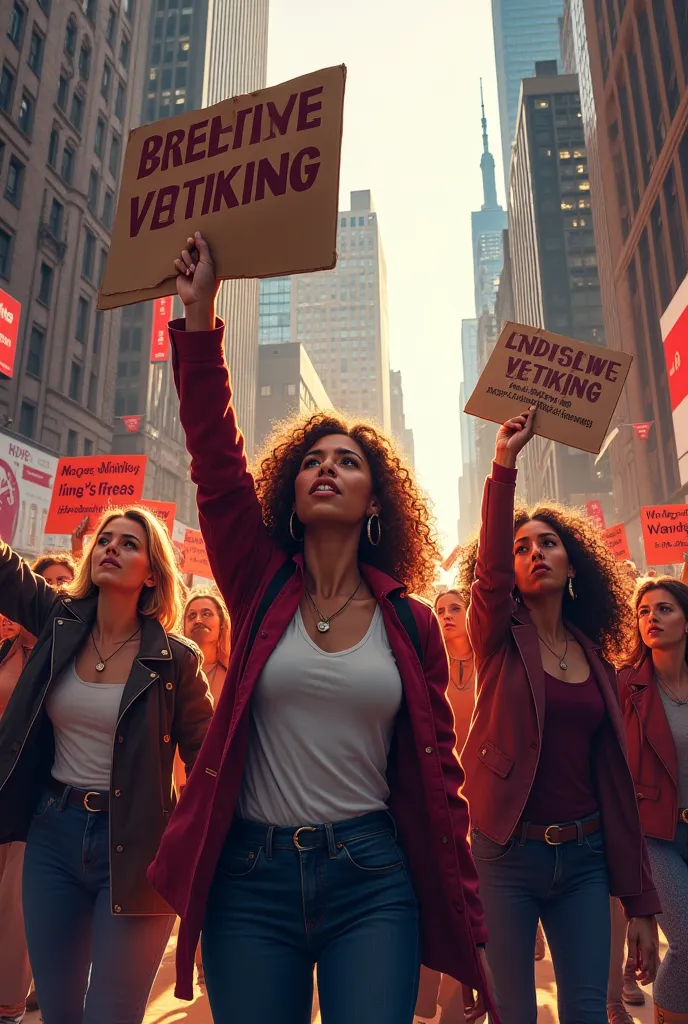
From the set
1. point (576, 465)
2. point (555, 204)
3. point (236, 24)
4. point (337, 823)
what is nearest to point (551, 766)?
point (337, 823)

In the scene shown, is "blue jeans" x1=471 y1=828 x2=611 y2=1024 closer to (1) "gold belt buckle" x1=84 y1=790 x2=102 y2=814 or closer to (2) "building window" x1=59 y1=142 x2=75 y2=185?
(1) "gold belt buckle" x1=84 y1=790 x2=102 y2=814

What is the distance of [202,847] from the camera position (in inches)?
74.9

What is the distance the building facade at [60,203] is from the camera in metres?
31.4

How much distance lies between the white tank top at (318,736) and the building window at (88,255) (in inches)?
1560

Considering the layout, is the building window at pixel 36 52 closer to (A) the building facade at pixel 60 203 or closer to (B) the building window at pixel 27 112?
(A) the building facade at pixel 60 203

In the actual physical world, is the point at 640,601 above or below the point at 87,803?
above

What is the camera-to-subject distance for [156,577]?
3.68 meters

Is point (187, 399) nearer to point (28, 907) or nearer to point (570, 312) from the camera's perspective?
point (28, 907)

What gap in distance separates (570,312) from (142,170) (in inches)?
3136

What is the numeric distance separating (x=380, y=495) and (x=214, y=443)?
2.55 ft

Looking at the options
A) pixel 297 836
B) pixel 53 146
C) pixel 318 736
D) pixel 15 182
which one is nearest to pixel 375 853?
pixel 297 836

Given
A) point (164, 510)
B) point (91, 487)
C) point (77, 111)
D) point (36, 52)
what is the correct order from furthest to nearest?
point (77, 111)
point (36, 52)
point (164, 510)
point (91, 487)

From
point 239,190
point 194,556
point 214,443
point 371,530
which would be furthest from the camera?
point 194,556

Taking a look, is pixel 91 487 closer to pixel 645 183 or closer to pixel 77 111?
pixel 645 183
